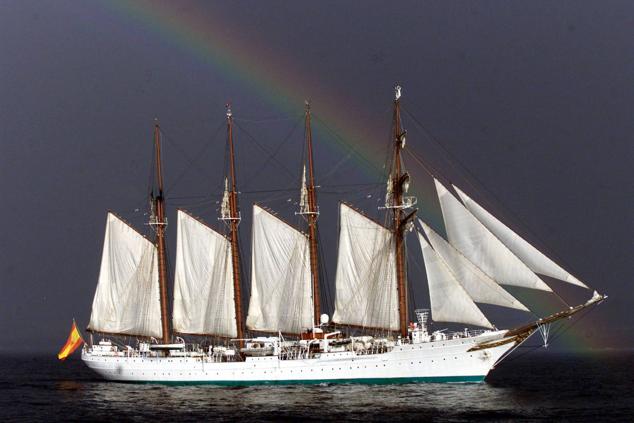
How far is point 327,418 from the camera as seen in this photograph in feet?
174

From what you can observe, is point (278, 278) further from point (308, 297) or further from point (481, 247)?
point (481, 247)

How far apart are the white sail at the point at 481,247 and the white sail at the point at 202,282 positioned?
2325 cm

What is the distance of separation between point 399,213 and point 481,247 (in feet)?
33.8

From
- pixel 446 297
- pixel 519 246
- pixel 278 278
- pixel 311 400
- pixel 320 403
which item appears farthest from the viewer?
pixel 278 278

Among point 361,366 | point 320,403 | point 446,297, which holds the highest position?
point 446,297

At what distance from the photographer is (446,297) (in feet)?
224

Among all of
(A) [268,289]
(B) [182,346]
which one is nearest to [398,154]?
(A) [268,289]

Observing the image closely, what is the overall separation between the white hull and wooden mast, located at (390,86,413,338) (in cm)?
483

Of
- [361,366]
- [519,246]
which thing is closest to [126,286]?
[361,366]

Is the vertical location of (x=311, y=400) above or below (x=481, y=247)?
below

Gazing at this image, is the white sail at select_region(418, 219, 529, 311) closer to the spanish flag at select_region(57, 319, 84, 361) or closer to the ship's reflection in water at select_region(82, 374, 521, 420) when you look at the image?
the ship's reflection in water at select_region(82, 374, 521, 420)

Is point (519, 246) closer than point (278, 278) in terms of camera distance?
Yes

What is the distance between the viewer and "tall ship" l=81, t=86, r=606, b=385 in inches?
2665

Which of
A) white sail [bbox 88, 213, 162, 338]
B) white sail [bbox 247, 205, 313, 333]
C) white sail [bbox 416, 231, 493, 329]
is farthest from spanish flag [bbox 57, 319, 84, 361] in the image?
white sail [bbox 416, 231, 493, 329]
